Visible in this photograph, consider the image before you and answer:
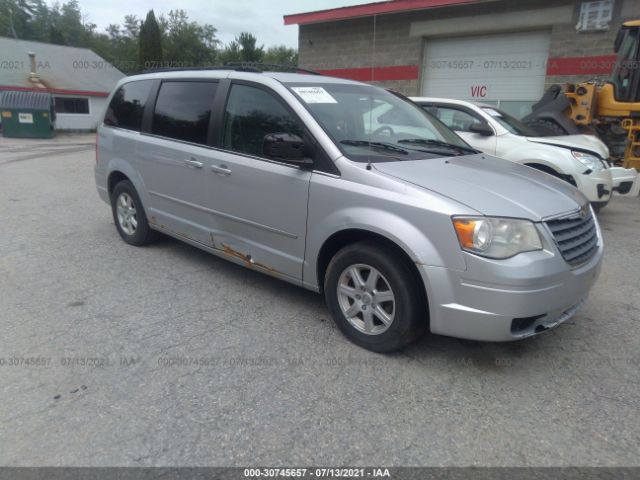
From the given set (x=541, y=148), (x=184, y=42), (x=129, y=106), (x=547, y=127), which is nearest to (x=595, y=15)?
(x=547, y=127)

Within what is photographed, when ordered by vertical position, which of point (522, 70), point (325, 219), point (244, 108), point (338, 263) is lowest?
point (338, 263)

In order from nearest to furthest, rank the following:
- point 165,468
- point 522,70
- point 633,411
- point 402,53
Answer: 1. point 165,468
2. point 633,411
3. point 522,70
4. point 402,53

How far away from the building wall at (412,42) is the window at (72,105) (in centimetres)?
1799

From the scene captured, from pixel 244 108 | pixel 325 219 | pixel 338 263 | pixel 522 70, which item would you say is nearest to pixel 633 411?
pixel 338 263

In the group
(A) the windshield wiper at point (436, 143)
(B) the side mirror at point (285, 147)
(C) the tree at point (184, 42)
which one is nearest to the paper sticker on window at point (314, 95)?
(B) the side mirror at point (285, 147)

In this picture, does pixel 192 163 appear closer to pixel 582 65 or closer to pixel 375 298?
pixel 375 298

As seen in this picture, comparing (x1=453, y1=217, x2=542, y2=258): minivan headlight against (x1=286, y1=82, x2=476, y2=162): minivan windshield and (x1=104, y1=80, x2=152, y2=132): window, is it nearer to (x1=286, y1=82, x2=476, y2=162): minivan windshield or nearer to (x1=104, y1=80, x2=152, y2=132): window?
(x1=286, y1=82, x2=476, y2=162): minivan windshield

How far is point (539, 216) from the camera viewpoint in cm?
297

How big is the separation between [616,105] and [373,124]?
7.58m

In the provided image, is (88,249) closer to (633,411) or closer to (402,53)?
(633,411)

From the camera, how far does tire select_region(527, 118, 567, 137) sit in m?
8.38

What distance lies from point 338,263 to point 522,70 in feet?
42.2

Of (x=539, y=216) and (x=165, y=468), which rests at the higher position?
(x=539, y=216)

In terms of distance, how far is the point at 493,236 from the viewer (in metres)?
2.83
